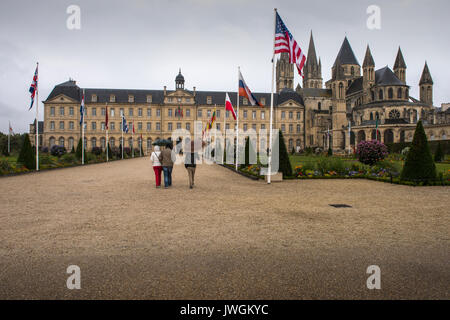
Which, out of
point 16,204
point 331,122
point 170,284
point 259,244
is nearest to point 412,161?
point 259,244

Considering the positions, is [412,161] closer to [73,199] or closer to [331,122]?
[73,199]

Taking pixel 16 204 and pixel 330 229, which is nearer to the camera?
pixel 330 229

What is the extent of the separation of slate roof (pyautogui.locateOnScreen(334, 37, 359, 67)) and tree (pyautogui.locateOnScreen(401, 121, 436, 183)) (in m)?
69.8

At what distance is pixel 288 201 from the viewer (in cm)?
738

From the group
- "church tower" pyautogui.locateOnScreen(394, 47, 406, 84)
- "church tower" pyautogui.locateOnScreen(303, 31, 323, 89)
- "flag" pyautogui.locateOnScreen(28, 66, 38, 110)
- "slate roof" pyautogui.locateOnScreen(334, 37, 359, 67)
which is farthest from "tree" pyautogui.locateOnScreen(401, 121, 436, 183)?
"church tower" pyautogui.locateOnScreen(303, 31, 323, 89)

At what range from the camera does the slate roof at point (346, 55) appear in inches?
2896

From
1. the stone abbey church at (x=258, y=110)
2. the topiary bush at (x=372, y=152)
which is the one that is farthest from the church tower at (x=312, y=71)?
the topiary bush at (x=372, y=152)

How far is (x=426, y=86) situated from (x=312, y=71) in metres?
25.7

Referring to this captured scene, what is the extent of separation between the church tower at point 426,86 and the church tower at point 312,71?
73.1 feet

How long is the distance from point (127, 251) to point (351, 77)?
7877 cm

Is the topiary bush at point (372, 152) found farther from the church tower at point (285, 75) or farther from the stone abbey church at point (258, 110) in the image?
the church tower at point (285, 75)

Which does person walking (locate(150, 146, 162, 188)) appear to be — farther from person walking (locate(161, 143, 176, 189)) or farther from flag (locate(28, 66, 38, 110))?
flag (locate(28, 66, 38, 110))

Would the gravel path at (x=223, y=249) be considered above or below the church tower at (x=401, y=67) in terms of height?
below

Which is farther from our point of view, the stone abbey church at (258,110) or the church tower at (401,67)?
the church tower at (401,67)
